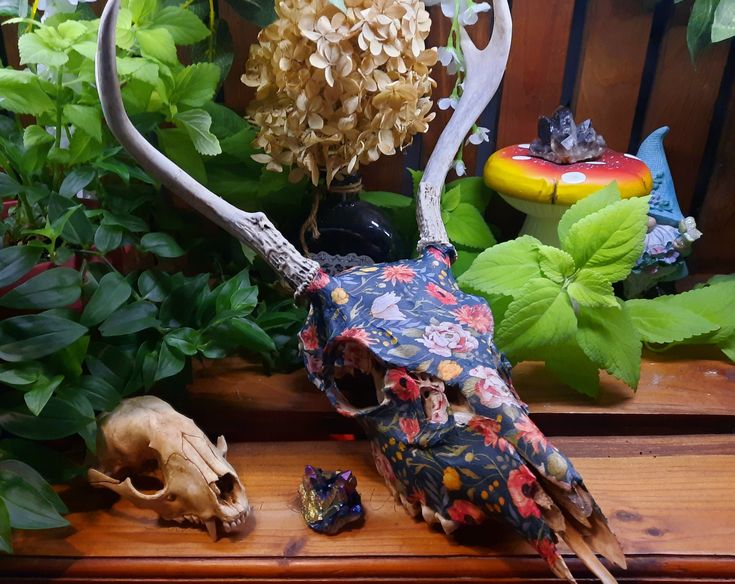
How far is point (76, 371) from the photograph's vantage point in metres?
0.77

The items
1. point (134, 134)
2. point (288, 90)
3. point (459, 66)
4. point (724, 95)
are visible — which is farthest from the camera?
point (724, 95)

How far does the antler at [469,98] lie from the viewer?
947mm

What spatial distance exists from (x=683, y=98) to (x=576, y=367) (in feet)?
2.03

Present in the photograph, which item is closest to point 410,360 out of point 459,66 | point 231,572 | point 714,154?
point 231,572

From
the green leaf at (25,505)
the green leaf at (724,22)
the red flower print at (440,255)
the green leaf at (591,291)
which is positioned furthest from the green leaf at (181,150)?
the green leaf at (724,22)

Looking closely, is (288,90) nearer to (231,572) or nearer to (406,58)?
(406,58)

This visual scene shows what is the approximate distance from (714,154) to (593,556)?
0.96m

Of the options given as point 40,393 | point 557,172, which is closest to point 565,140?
point 557,172

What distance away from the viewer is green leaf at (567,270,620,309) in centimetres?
91

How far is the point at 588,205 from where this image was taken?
976mm

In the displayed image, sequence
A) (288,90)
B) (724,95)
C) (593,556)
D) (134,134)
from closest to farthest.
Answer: (593,556) → (134,134) → (288,90) → (724,95)

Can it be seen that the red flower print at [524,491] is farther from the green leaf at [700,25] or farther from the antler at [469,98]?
the green leaf at [700,25]

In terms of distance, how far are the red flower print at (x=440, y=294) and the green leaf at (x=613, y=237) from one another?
0.25 meters

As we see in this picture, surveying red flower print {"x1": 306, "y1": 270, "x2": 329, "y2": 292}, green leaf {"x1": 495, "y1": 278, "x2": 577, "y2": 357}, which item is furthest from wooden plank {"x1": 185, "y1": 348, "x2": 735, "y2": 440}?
red flower print {"x1": 306, "y1": 270, "x2": 329, "y2": 292}
